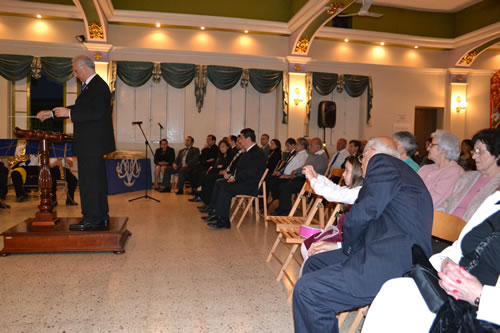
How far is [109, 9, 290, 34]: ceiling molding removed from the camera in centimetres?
940

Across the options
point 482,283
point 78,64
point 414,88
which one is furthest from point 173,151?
point 482,283

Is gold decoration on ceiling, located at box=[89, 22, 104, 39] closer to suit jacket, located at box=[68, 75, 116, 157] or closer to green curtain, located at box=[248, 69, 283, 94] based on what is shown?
green curtain, located at box=[248, 69, 283, 94]

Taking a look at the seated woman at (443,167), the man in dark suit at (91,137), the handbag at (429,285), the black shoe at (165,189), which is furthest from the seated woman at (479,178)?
the black shoe at (165,189)

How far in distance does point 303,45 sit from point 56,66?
6163 millimetres

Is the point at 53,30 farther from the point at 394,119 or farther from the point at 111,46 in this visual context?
the point at 394,119

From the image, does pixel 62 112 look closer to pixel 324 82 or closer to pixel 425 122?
pixel 324 82

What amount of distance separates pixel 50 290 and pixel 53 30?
8459 millimetres

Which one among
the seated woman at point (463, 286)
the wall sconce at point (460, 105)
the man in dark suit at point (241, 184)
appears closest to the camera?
the seated woman at point (463, 286)

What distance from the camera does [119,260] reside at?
3.66 m

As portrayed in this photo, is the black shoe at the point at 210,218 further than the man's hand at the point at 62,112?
Yes

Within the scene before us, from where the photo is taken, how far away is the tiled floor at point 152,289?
7.99 feet

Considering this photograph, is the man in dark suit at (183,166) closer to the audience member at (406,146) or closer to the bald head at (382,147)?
the audience member at (406,146)

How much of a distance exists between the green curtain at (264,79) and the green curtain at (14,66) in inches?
215

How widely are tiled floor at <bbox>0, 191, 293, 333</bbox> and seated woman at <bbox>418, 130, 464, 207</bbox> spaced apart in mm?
1511
